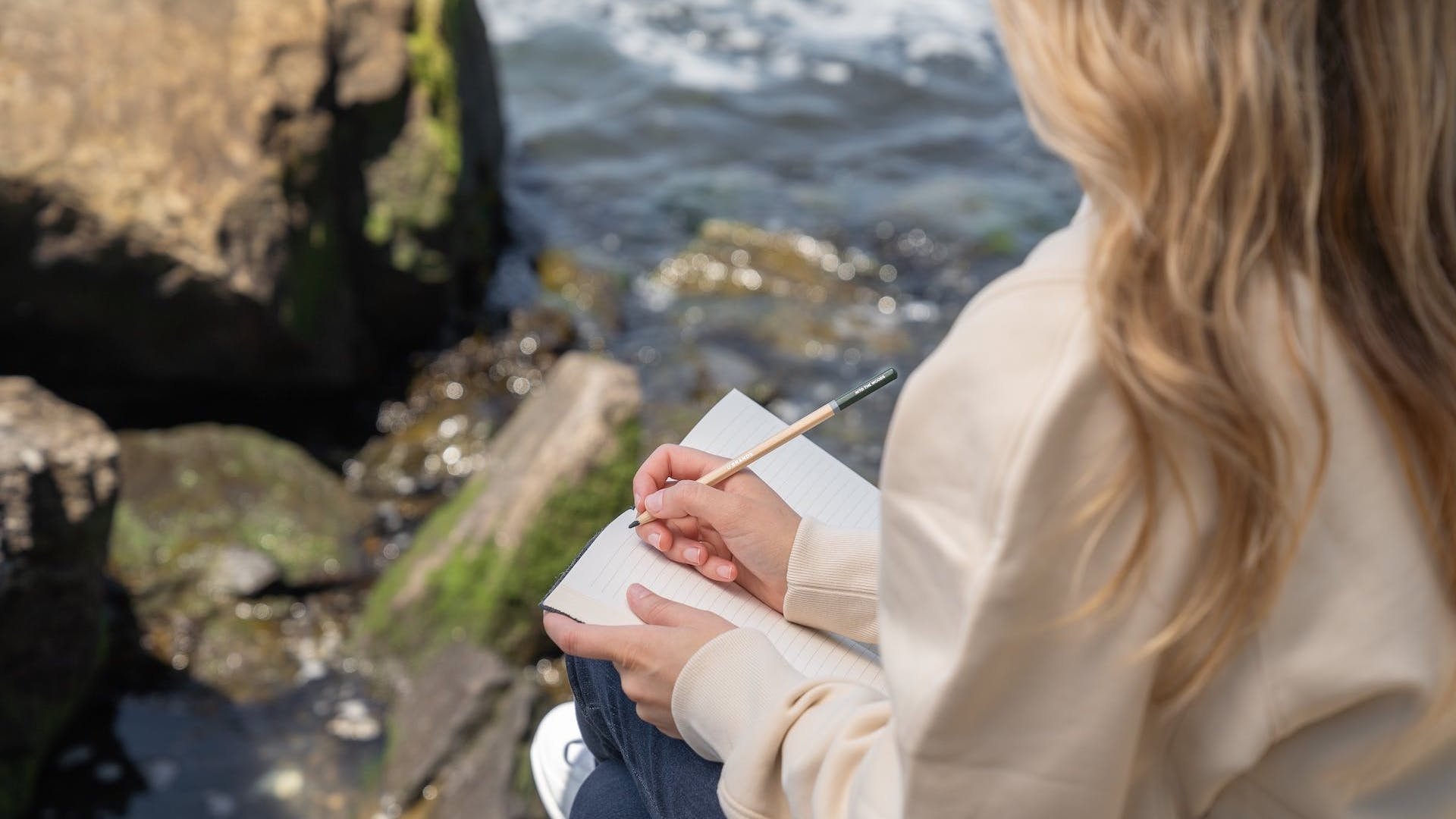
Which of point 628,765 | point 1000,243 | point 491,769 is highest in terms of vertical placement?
point 628,765

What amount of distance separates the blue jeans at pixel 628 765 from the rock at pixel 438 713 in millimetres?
1341

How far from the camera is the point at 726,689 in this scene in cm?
149

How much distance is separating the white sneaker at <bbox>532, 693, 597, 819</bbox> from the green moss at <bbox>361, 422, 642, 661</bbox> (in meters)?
1.30

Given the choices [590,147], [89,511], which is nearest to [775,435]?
[89,511]

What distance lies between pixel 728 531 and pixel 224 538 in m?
2.73

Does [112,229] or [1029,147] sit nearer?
[112,229]

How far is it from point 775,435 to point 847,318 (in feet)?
13.1

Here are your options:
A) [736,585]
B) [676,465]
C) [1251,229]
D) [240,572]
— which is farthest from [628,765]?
[240,572]

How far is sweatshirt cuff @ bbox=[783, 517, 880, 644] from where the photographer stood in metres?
1.74

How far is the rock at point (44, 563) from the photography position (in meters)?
3.04

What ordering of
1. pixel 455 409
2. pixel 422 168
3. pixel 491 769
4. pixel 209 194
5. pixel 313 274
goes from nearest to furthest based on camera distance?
pixel 491 769 → pixel 209 194 → pixel 313 274 → pixel 455 409 → pixel 422 168

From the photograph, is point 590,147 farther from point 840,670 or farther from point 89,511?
point 840,670

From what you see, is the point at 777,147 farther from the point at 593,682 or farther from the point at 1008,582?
the point at 1008,582

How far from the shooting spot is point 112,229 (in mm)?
4047
